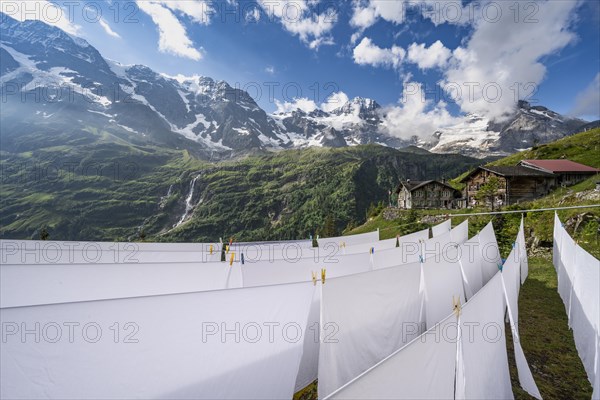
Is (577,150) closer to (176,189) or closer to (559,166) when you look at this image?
(559,166)

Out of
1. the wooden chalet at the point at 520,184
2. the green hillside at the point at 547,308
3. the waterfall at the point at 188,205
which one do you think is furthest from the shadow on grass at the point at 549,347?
the waterfall at the point at 188,205

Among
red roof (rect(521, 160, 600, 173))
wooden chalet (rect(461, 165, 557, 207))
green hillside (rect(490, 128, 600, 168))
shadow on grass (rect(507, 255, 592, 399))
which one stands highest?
green hillside (rect(490, 128, 600, 168))

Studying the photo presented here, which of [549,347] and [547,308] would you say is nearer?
[549,347]

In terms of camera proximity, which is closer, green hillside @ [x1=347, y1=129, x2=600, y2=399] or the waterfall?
green hillside @ [x1=347, y1=129, x2=600, y2=399]

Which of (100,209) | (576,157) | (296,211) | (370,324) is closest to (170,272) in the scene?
(370,324)

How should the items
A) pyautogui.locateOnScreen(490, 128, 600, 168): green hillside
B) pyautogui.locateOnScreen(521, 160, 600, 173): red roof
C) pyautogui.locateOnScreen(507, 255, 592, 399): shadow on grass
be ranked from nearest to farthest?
1. pyautogui.locateOnScreen(507, 255, 592, 399): shadow on grass
2. pyautogui.locateOnScreen(521, 160, 600, 173): red roof
3. pyautogui.locateOnScreen(490, 128, 600, 168): green hillside

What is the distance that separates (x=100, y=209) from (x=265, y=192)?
66.4m

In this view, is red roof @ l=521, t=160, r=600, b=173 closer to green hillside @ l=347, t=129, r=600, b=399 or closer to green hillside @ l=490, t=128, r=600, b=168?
green hillside @ l=490, t=128, r=600, b=168

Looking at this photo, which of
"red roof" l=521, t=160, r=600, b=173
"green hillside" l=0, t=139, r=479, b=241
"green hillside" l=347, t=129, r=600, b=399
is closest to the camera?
"green hillside" l=347, t=129, r=600, b=399

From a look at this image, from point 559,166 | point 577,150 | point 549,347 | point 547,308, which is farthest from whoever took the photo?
point 577,150

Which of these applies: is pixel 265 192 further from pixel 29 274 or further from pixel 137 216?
pixel 29 274

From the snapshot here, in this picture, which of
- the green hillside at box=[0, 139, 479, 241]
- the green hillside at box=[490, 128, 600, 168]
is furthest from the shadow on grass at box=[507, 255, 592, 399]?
the green hillside at box=[0, 139, 479, 241]

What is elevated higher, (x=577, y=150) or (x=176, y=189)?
(x=577, y=150)

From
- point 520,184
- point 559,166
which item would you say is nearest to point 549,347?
point 520,184
